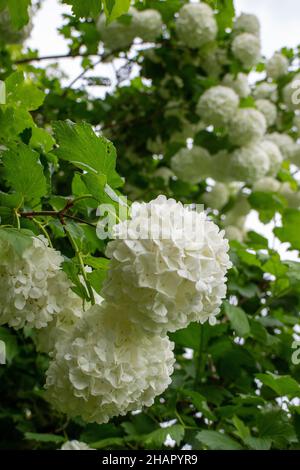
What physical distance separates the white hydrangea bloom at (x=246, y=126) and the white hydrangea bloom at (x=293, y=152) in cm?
31

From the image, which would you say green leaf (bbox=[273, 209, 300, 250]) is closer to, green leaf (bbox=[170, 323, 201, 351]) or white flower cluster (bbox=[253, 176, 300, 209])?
green leaf (bbox=[170, 323, 201, 351])

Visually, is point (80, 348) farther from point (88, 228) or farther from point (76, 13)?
point (76, 13)

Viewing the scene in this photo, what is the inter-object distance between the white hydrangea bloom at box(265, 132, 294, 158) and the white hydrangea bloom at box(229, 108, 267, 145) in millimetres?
300

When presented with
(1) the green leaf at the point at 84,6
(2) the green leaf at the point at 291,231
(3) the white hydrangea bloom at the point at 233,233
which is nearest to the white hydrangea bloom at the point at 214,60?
(3) the white hydrangea bloom at the point at 233,233

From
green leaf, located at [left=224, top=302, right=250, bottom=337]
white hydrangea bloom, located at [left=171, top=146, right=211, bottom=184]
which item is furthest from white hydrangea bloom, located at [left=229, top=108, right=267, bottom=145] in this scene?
green leaf, located at [left=224, top=302, right=250, bottom=337]

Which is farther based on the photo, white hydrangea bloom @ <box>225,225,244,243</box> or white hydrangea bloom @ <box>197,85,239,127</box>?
white hydrangea bloom @ <box>225,225,244,243</box>

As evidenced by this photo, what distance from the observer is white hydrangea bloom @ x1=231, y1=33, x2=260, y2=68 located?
2652 millimetres

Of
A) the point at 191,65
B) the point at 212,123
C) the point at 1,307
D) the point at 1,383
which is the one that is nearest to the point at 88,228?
the point at 1,307

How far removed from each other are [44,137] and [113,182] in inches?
9.7

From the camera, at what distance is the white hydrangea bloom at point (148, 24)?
8.61ft

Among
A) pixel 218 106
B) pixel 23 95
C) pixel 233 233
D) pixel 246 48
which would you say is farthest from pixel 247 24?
pixel 23 95

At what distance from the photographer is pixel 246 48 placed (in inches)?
104

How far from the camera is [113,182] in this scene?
1.10 metres

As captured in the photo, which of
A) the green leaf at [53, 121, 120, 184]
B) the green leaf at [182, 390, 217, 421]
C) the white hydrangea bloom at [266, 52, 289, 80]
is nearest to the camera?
the green leaf at [53, 121, 120, 184]
